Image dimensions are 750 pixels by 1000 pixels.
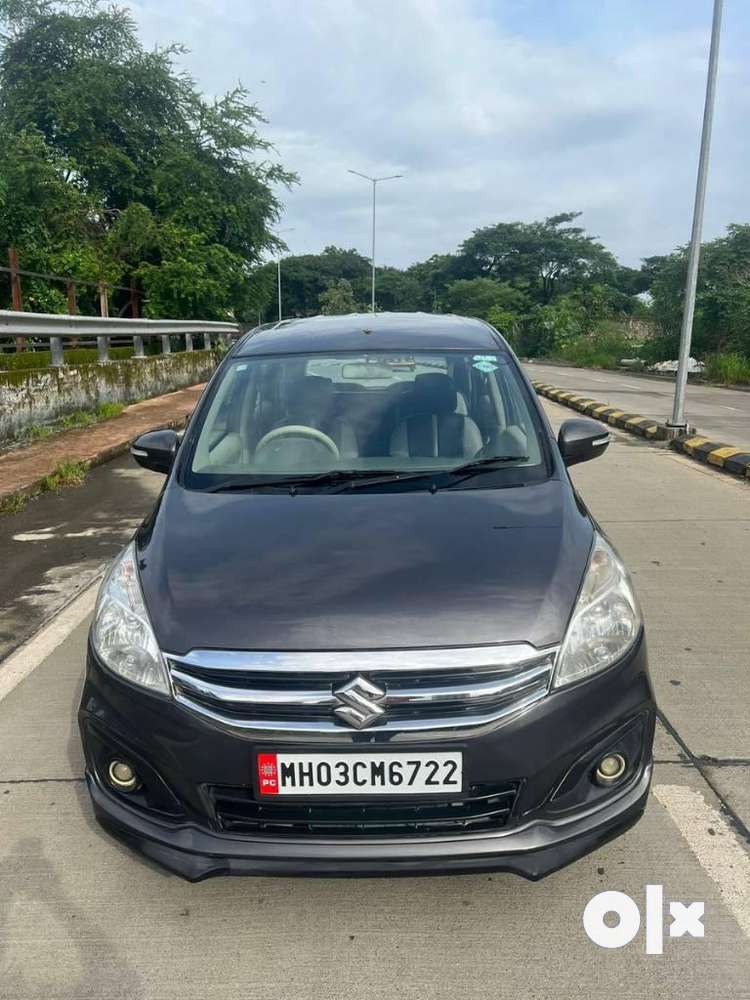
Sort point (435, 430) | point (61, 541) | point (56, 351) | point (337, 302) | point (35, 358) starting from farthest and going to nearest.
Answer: point (337, 302)
point (35, 358)
point (56, 351)
point (61, 541)
point (435, 430)

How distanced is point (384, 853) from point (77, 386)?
9.94 meters

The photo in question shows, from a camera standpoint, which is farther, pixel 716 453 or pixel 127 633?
pixel 716 453

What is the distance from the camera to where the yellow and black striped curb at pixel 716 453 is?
8.87 meters

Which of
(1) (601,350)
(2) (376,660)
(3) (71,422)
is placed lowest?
(1) (601,350)

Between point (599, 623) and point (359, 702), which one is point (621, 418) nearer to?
point (599, 623)

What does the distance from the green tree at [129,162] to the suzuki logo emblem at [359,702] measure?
66.4 ft

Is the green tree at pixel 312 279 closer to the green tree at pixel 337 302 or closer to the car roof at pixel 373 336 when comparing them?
the green tree at pixel 337 302

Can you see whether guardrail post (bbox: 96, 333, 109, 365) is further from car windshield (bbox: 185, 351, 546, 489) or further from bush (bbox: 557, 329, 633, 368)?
bush (bbox: 557, 329, 633, 368)

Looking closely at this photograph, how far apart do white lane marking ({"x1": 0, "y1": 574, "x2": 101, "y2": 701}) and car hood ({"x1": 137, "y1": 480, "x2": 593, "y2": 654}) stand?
1.40 metres

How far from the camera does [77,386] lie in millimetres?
10945

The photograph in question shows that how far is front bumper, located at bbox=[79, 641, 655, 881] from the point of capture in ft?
6.77

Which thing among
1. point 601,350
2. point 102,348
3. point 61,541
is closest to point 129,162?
point 102,348

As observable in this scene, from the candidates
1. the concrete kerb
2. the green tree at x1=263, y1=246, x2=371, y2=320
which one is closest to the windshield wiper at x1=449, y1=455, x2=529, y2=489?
the concrete kerb

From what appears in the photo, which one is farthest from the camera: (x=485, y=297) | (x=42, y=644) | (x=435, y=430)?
(x=485, y=297)
